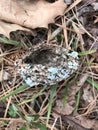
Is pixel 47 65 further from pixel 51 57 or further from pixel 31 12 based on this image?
pixel 31 12

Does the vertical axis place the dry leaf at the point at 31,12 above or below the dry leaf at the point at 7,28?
above

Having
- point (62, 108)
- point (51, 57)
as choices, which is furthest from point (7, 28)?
point (62, 108)

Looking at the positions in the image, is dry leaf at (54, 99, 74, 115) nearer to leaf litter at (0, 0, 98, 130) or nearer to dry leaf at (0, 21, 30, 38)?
leaf litter at (0, 0, 98, 130)

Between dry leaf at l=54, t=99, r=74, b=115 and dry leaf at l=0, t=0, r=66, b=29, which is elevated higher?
dry leaf at l=0, t=0, r=66, b=29

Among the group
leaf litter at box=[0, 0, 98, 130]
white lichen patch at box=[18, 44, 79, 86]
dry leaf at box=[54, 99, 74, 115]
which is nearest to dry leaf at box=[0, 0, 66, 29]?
leaf litter at box=[0, 0, 98, 130]

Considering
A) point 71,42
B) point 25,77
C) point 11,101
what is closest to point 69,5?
point 71,42

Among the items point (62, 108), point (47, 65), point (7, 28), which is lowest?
point (62, 108)

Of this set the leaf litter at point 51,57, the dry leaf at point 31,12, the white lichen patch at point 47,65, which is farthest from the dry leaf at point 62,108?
the dry leaf at point 31,12

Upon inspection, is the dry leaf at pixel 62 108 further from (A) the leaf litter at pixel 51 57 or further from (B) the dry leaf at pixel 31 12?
(B) the dry leaf at pixel 31 12
